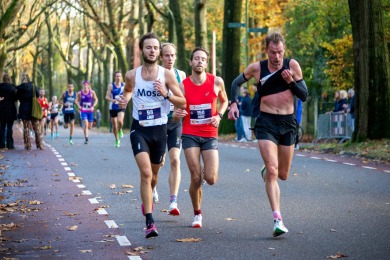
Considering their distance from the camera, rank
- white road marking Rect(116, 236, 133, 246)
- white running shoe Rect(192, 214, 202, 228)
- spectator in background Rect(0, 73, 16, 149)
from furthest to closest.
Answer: spectator in background Rect(0, 73, 16, 149), white running shoe Rect(192, 214, 202, 228), white road marking Rect(116, 236, 133, 246)

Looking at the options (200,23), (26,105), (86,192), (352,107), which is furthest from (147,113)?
(200,23)

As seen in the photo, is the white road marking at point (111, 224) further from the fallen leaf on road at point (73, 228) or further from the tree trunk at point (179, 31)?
the tree trunk at point (179, 31)

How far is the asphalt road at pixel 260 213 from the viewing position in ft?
28.9

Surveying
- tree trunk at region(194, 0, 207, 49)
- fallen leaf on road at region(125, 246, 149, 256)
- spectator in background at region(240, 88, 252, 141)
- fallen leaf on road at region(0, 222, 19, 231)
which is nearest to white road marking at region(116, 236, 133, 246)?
fallen leaf on road at region(125, 246, 149, 256)

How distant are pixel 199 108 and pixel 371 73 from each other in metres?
15.6

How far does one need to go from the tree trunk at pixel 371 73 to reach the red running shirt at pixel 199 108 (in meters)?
15.4

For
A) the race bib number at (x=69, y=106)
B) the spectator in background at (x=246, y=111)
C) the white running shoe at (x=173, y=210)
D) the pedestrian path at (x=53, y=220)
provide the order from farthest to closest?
the spectator in background at (x=246, y=111) → the race bib number at (x=69, y=106) → the white running shoe at (x=173, y=210) → the pedestrian path at (x=53, y=220)

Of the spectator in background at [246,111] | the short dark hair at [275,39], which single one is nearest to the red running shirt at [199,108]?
the short dark hair at [275,39]

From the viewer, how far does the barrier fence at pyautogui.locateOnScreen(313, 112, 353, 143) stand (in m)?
30.5

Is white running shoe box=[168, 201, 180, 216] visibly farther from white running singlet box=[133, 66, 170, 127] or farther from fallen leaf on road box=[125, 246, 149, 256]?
fallen leaf on road box=[125, 246, 149, 256]

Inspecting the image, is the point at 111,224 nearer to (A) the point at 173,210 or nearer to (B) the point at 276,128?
(A) the point at 173,210

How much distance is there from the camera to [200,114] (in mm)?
10875

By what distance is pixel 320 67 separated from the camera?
141 feet

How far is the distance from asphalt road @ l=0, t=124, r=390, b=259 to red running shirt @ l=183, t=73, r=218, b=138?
1.04m
